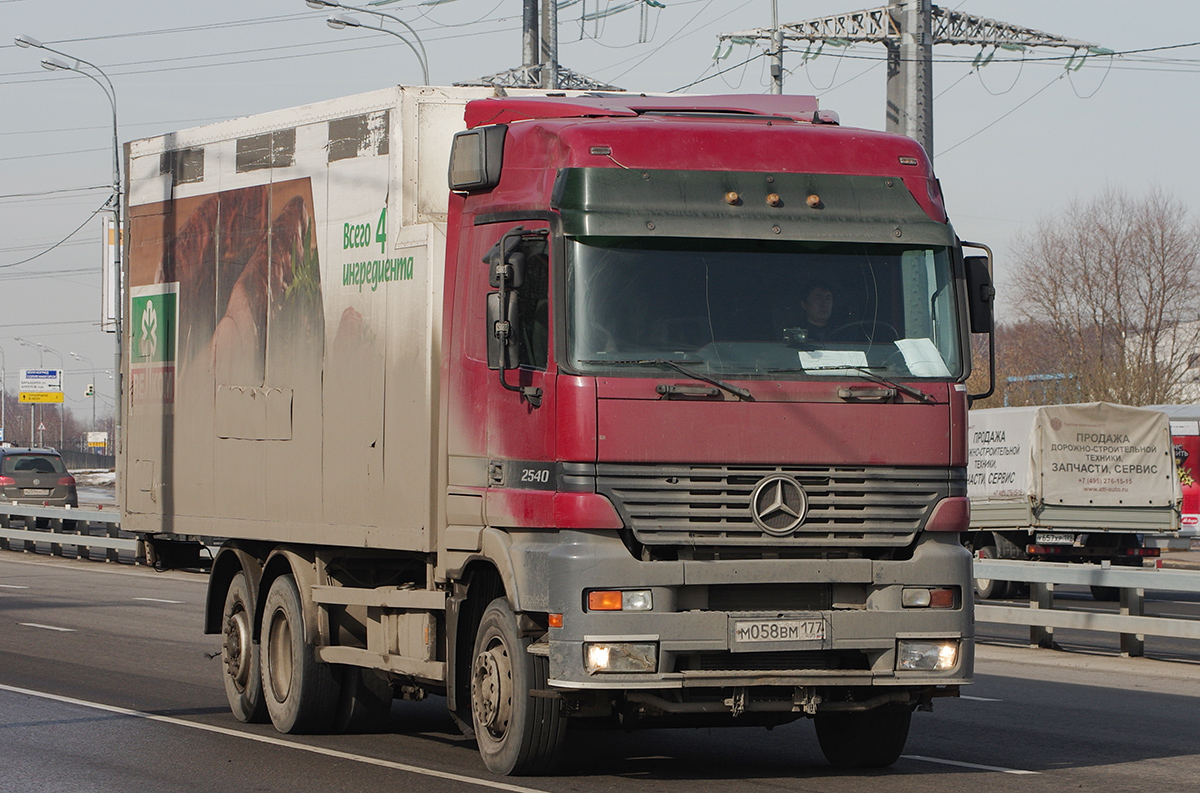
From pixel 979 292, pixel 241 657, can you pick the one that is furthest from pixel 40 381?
pixel 979 292

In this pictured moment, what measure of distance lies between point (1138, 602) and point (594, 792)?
9.64 metres

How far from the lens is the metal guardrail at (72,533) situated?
31000 millimetres

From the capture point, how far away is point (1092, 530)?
2470 centimetres

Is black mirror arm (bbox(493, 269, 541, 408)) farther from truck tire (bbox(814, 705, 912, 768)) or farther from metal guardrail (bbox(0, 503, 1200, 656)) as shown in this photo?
metal guardrail (bbox(0, 503, 1200, 656))

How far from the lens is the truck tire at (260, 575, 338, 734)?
1074 centimetres

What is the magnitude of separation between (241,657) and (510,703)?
12.3 ft

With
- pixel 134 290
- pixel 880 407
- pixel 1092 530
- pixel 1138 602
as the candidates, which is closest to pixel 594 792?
pixel 880 407

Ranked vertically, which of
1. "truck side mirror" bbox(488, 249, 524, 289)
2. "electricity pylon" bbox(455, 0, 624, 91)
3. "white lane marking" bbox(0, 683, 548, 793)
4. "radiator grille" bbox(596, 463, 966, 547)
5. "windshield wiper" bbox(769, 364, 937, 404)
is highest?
"electricity pylon" bbox(455, 0, 624, 91)

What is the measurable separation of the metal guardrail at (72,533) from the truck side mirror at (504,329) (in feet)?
74.4

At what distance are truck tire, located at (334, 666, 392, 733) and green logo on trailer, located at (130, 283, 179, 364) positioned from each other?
9.42ft

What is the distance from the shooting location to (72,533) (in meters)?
33.0

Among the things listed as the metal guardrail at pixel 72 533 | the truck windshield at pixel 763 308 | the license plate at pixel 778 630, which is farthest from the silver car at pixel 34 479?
the license plate at pixel 778 630

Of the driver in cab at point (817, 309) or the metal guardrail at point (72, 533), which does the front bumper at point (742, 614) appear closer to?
the driver in cab at point (817, 309)

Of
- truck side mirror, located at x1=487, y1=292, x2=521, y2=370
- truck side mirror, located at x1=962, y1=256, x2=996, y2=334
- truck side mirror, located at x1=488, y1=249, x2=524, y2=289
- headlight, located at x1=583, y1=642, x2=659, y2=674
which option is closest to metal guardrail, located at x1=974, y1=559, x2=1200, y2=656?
truck side mirror, located at x1=962, y1=256, x2=996, y2=334
